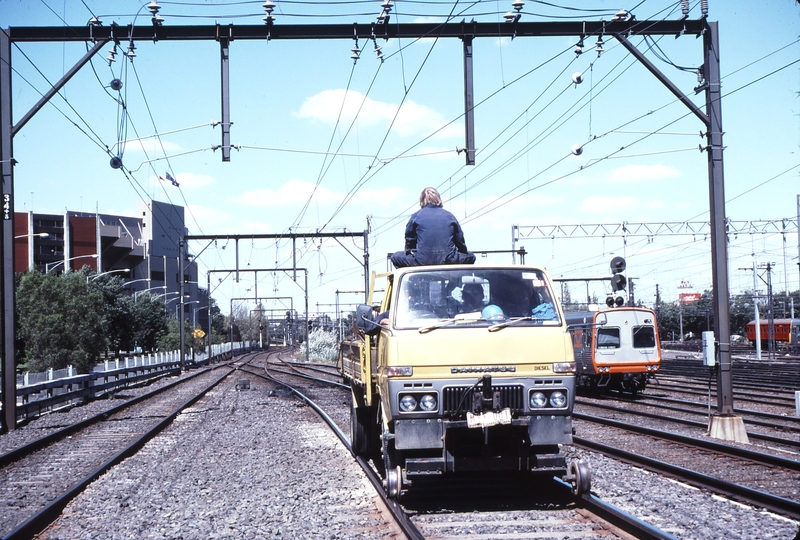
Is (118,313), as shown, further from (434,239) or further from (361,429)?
(434,239)

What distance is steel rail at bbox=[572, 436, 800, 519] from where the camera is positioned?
7383mm

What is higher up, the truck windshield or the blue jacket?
the blue jacket

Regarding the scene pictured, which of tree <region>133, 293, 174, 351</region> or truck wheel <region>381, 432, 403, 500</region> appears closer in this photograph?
truck wheel <region>381, 432, 403, 500</region>

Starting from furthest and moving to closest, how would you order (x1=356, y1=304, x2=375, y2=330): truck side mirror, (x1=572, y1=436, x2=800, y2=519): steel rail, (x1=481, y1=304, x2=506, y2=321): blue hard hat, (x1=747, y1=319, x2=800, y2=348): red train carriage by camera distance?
(x1=747, y1=319, x2=800, y2=348): red train carriage, (x1=356, y1=304, x2=375, y2=330): truck side mirror, (x1=481, y1=304, x2=506, y2=321): blue hard hat, (x1=572, y1=436, x2=800, y2=519): steel rail

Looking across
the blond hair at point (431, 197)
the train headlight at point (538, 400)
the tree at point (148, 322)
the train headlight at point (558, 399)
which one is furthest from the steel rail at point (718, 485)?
the tree at point (148, 322)

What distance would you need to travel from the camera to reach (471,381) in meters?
7.21

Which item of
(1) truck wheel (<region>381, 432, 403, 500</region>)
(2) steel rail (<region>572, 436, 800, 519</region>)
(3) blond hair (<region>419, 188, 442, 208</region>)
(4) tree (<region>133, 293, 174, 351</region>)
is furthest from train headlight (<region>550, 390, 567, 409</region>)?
(4) tree (<region>133, 293, 174, 351</region>)

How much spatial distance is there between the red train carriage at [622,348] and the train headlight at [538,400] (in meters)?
16.9

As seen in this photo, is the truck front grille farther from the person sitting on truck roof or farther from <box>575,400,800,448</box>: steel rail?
<box>575,400,800,448</box>: steel rail

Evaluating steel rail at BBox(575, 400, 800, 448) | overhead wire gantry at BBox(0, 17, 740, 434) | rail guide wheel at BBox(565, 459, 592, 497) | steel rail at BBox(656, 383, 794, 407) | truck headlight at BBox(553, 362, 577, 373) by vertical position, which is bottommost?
steel rail at BBox(656, 383, 794, 407)

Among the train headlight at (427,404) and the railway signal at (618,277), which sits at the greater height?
the railway signal at (618,277)

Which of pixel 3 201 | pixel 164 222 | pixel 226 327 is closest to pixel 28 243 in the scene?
pixel 164 222

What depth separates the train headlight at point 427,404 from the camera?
717cm

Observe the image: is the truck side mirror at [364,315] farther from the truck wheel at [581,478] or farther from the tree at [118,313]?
the tree at [118,313]
